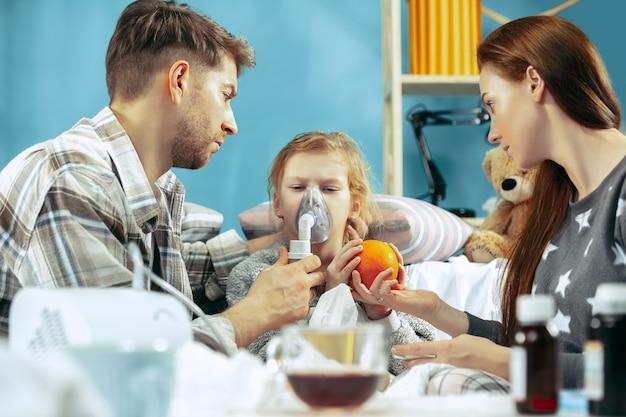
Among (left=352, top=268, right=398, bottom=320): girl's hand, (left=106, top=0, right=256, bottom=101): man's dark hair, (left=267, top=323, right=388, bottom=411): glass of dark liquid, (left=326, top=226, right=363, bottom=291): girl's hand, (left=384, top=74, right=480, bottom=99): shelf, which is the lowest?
(left=352, top=268, right=398, bottom=320): girl's hand

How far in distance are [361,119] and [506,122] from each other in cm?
151

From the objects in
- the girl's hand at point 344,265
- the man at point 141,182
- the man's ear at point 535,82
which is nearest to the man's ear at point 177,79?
the man at point 141,182

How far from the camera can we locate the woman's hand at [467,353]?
1322 millimetres

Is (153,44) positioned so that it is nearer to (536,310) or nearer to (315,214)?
(315,214)

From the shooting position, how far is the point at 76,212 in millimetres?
1597

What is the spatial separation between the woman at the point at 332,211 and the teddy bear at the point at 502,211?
1.20ft

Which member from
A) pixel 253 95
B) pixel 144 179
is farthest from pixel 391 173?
pixel 144 179

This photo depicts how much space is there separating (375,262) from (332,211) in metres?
0.29

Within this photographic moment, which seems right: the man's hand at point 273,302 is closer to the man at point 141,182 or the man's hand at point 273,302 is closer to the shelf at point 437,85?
the man at point 141,182

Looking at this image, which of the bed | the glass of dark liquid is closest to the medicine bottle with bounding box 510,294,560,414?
the glass of dark liquid

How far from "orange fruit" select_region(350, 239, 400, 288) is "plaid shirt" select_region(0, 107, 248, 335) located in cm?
44

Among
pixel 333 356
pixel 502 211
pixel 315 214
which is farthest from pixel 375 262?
pixel 333 356

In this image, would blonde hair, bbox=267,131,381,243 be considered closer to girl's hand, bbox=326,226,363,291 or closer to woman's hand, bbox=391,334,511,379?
girl's hand, bbox=326,226,363,291

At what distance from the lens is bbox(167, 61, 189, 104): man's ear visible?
196cm
